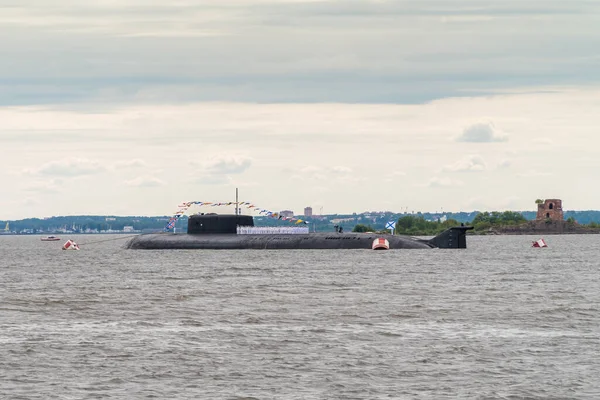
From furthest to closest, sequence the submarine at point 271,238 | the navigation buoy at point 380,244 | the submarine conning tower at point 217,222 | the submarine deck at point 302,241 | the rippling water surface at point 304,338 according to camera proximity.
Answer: the submarine conning tower at point 217,222 < the submarine at point 271,238 < the submarine deck at point 302,241 < the navigation buoy at point 380,244 < the rippling water surface at point 304,338

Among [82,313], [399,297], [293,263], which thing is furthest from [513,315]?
[293,263]

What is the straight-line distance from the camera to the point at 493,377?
1069 inches

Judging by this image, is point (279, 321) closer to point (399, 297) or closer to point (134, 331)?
point (134, 331)

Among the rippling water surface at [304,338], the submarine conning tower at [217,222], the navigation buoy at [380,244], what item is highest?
the submarine conning tower at [217,222]

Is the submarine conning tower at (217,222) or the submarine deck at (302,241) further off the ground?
the submarine conning tower at (217,222)

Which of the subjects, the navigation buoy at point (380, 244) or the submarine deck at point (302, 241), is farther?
the submarine deck at point (302, 241)

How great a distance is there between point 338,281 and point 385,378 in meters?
33.5

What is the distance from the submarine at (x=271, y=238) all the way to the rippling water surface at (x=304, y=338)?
41101mm

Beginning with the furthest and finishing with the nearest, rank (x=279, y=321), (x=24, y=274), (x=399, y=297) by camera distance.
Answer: (x=24, y=274), (x=399, y=297), (x=279, y=321)

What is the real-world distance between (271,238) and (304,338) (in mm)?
72509

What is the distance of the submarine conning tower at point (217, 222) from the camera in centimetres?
10794

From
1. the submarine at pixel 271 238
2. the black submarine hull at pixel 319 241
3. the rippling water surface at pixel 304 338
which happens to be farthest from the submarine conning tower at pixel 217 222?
the rippling water surface at pixel 304 338

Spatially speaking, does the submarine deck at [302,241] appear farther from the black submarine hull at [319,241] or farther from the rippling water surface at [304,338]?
the rippling water surface at [304,338]

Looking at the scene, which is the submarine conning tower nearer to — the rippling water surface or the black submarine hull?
the black submarine hull
